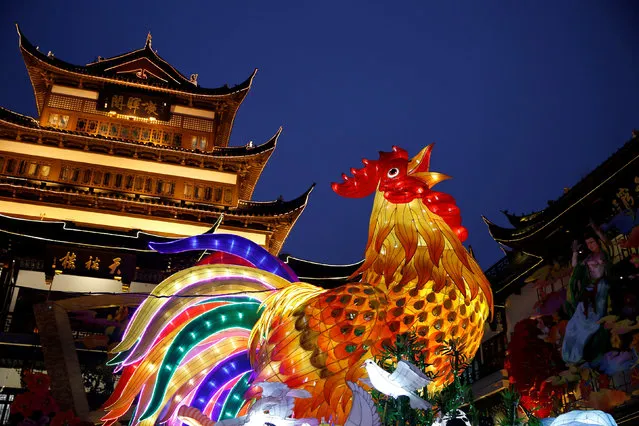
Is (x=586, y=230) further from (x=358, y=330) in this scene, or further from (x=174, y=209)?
(x=174, y=209)

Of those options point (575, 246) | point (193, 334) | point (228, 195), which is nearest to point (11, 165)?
point (228, 195)

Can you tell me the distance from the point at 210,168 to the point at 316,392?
17.1 metres

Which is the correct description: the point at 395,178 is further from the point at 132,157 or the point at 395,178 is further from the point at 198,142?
the point at 198,142

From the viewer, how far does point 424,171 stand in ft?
17.0

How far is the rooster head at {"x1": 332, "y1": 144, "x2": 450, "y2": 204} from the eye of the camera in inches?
192

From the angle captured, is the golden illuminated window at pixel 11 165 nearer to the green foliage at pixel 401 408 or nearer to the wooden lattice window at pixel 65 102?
the wooden lattice window at pixel 65 102

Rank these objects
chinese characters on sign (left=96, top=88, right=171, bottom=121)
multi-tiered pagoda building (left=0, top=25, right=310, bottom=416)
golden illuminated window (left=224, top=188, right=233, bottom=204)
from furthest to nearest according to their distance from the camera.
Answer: chinese characters on sign (left=96, top=88, right=171, bottom=121)
golden illuminated window (left=224, top=188, right=233, bottom=204)
multi-tiered pagoda building (left=0, top=25, right=310, bottom=416)

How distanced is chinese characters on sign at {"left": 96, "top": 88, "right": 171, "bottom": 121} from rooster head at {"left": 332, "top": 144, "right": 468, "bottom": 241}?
1762 cm

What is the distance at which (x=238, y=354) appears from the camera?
17.0 ft

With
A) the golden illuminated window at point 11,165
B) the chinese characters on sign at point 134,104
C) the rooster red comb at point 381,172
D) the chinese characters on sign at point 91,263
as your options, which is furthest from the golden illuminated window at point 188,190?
the rooster red comb at point 381,172

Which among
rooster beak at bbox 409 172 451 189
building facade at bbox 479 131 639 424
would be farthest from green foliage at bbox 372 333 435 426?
building facade at bbox 479 131 639 424

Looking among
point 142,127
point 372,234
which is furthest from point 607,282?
point 142,127

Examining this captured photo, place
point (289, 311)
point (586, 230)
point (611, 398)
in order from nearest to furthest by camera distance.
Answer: point (289, 311) < point (611, 398) < point (586, 230)

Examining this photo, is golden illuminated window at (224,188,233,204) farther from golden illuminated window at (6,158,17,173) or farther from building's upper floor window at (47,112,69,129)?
golden illuminated window at (6,158,17,173)
